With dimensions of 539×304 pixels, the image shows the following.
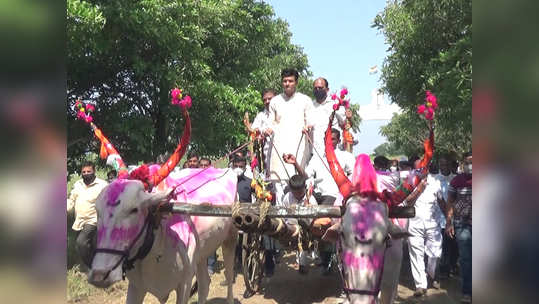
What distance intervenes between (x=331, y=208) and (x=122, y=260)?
1.71 metres

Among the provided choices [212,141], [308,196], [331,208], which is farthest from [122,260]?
[212,141]

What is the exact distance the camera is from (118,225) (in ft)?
11.4

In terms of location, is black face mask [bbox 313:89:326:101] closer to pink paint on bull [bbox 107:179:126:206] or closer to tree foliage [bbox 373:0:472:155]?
tree foliage [bbox 373:0:472:155]

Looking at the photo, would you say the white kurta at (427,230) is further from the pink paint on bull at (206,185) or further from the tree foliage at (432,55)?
the pink paint on bull at (206,185)

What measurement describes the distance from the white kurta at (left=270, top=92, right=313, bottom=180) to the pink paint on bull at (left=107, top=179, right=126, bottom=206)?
2.34m

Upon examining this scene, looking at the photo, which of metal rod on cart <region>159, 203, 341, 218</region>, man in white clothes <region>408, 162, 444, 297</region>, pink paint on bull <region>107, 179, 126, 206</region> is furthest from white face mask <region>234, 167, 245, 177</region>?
pink paint on bull <region>107, 179, 126, 206</region>

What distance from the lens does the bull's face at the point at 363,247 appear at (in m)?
3.17

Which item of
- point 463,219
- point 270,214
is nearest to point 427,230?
point 463,219

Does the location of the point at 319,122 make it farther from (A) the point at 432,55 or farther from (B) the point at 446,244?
(A) the point at 432,55

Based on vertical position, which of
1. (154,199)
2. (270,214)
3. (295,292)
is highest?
(154,199)

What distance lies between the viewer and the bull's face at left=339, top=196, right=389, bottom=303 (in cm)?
317

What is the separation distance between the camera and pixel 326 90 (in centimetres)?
672

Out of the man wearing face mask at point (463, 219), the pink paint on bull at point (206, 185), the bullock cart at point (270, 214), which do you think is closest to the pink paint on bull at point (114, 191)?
the bullock cart at point (270, 214)

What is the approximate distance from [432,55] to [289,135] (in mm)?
7018
